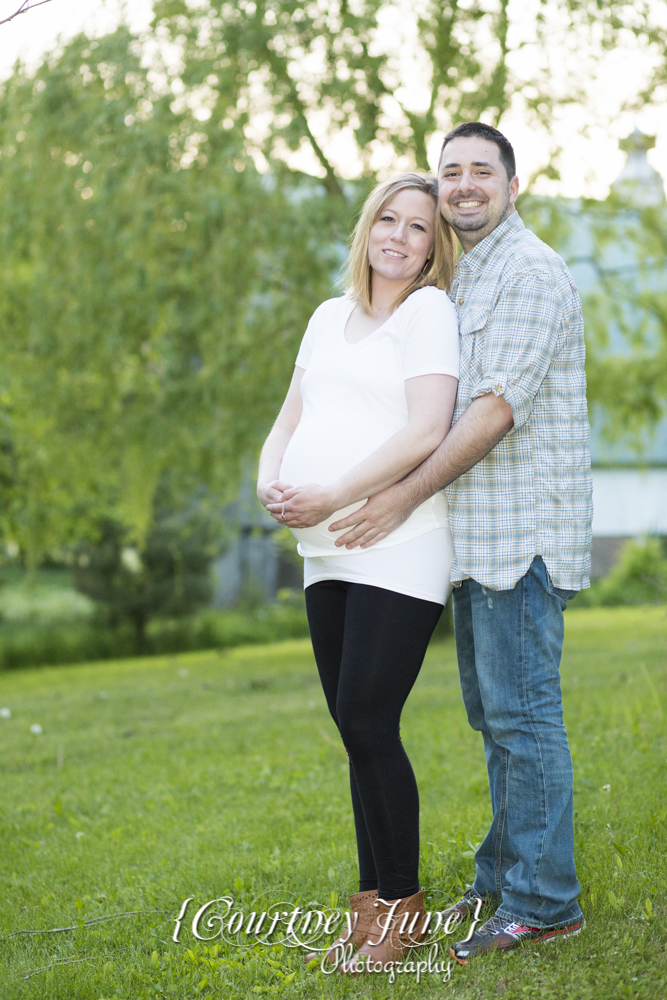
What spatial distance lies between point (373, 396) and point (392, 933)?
1.32 m

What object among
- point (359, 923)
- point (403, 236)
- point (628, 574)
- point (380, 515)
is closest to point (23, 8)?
point (403, 236)

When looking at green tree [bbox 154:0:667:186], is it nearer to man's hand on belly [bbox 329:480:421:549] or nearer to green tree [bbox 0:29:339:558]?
green tree [bbox 0:29:339:558]

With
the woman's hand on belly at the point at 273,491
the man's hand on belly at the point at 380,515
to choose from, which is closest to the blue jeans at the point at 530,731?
the man's hand on belly at the point at 380,515

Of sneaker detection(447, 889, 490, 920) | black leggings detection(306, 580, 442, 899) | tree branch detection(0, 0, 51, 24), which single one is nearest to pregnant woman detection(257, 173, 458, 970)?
black leggings detection(306, 580, 442, 899)

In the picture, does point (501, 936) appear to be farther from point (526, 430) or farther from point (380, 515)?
point (526, 430)

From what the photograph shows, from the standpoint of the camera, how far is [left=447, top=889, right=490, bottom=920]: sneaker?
2.52 metres

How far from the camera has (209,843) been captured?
3545 millimetres

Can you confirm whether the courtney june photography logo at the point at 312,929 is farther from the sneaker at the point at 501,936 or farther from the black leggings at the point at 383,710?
the black leggings at the point at 383,710

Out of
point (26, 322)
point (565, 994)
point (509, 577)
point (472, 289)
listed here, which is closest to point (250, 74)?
point (26, 322)

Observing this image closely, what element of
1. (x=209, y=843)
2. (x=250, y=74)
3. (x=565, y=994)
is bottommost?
(x=209, y=843)

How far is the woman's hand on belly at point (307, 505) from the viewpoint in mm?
2238

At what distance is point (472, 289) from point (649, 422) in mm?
8077

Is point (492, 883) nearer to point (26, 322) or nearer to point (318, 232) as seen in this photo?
point (318, 232)

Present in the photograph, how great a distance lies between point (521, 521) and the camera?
2.23m
